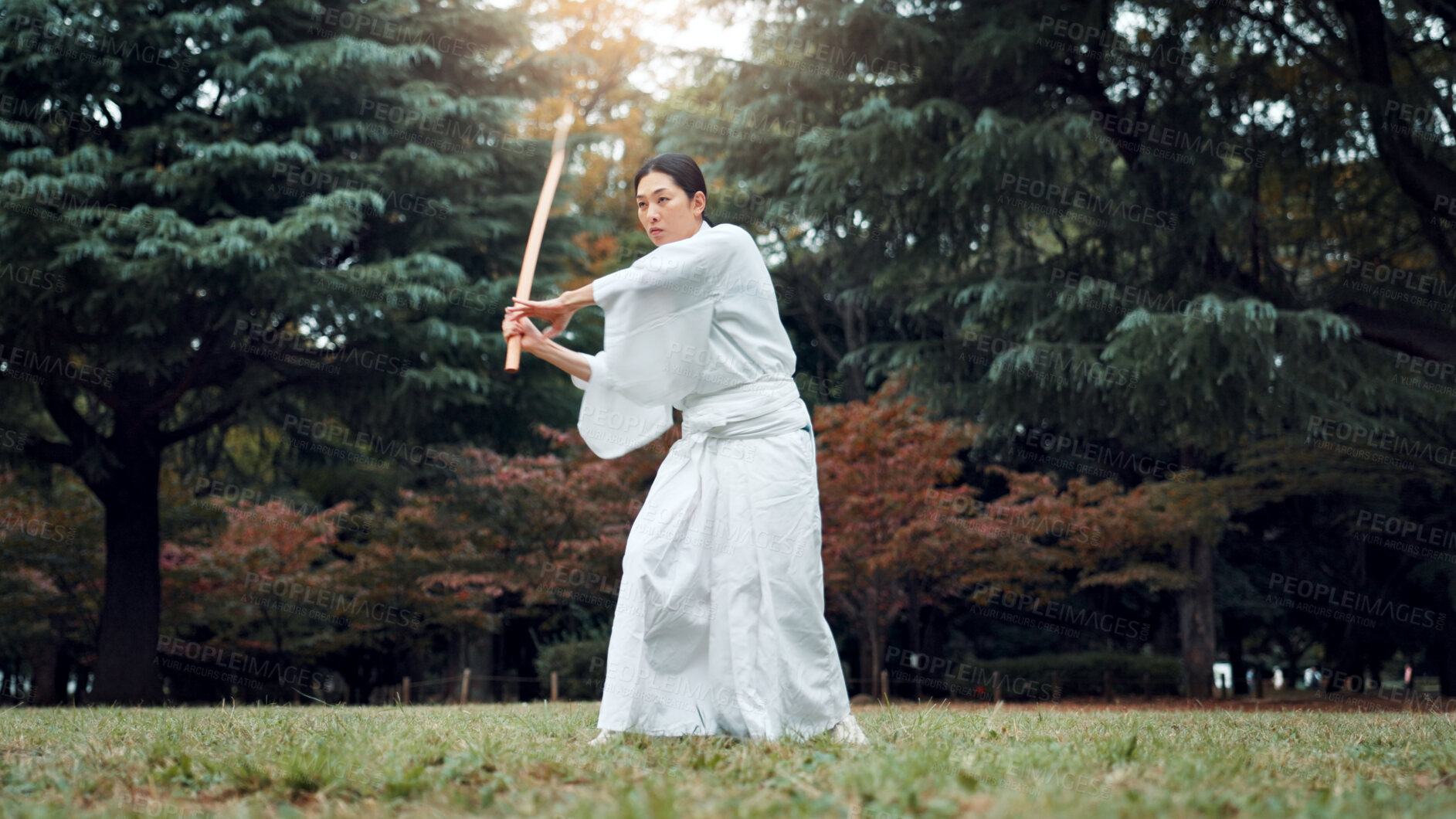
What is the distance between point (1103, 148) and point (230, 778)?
1104cm

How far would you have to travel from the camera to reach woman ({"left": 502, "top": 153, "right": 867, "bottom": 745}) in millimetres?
3633

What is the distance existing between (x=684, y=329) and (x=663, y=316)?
0.08 metres

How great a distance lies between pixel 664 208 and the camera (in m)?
3.91

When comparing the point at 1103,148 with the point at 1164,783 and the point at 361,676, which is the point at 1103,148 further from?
the point at 361,676

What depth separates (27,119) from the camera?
1159 cm

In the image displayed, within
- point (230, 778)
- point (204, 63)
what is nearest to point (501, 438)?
point (204, 63)
